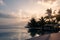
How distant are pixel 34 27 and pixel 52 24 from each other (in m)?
5.81

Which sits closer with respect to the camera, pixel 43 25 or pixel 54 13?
pixel 54 13

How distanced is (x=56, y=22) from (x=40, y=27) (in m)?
4.05

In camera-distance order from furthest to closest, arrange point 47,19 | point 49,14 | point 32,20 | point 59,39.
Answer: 1. point 32,20
2. point 47,19
3. point 49,14
4. point 59,39

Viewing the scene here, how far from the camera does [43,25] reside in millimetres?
33438

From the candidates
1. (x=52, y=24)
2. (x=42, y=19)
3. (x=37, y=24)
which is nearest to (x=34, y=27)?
(x=37, y=24)

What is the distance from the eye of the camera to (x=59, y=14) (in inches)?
1168

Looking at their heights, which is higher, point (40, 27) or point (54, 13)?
point (54, 13)

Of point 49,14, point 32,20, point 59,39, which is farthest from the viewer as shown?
point 32,20

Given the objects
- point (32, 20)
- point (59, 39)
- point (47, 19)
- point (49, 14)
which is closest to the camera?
point (59, 39)

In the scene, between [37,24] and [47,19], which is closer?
[47,19]

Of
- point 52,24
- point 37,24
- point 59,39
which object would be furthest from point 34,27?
point 59,39

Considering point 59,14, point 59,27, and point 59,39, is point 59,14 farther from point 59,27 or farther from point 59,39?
point 59,39

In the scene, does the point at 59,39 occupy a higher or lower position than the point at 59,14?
lower

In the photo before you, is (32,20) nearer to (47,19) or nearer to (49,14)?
(47,19)
